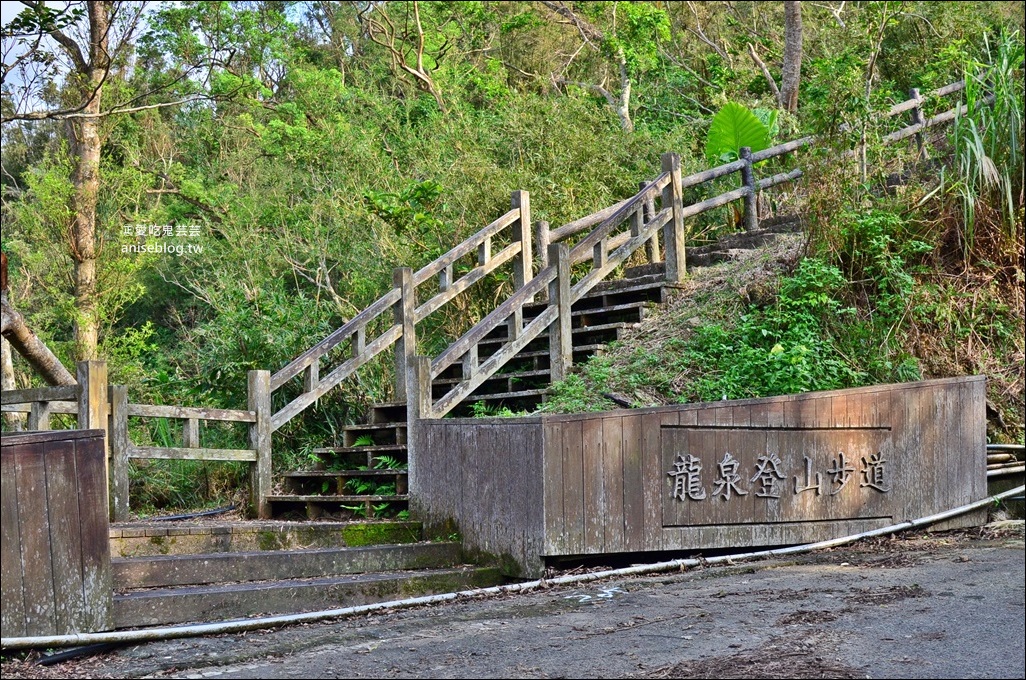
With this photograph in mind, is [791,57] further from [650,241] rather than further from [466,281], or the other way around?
[466,281]

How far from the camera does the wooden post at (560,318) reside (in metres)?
9.87

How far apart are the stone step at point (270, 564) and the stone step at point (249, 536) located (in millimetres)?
352

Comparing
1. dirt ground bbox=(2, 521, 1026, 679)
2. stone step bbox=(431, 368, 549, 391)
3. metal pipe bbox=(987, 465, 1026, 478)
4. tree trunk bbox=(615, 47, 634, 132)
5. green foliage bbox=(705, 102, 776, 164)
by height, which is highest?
tree trunk bbox=(615, 47, 634, 132)

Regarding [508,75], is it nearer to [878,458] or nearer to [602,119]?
[602,119]

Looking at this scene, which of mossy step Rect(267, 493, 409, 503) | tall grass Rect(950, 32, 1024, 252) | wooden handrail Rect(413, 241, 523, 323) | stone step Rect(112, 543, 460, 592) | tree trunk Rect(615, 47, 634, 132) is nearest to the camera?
stone step Rect(112, 543, 460, 592)

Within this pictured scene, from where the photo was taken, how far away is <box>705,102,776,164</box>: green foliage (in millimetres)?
14570

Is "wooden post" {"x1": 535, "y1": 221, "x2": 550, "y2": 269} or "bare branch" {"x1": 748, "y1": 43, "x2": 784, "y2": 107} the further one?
"bare branch" {"x1": 748, "y1": 43, "x2": 784, "y2": 107}

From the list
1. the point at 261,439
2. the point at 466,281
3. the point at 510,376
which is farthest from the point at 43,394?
the point at 510,376

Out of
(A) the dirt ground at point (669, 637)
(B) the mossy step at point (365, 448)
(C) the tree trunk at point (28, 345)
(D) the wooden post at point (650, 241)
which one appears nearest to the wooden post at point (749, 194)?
(D) the wooden post at point (650, 241)

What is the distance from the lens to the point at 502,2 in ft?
72.1

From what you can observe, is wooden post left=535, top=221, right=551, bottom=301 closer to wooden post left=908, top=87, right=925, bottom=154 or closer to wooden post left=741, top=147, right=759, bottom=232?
wooden post left=741, top=147, right=759, bottom=232

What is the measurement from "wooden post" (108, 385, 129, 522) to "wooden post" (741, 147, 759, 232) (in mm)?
7548

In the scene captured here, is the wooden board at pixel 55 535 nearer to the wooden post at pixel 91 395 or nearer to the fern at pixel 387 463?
the wooden post at pixel 91 395

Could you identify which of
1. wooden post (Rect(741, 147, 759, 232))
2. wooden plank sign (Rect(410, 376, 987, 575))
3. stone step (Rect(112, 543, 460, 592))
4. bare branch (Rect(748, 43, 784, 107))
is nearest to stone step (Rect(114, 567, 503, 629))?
stone step (Rect(112, 543, 460, 592))
